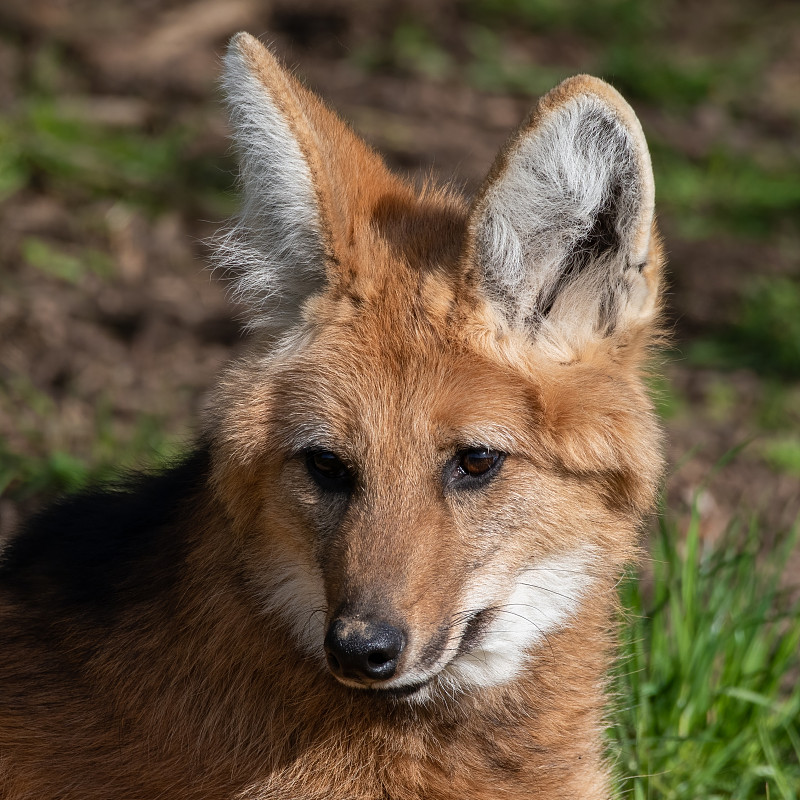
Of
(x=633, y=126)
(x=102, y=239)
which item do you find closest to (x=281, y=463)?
(x=633, y=126)

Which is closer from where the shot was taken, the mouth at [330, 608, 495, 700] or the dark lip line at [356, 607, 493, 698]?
the mouth at [330, 608, 495, 700]

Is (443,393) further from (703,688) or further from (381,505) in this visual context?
(703,688)

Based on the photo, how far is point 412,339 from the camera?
8.70 feet

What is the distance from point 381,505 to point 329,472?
0.66 feet

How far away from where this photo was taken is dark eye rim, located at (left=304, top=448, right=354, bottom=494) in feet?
8.61

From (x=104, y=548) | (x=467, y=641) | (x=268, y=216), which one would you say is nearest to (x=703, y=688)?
(x=467, y=641)

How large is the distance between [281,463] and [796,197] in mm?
5747

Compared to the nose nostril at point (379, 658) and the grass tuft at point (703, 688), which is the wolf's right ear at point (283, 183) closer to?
the nose nostril at point (379, 658)

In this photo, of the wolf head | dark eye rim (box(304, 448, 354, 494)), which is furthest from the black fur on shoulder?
dark eye rim (box(304, 448, 354, 494))

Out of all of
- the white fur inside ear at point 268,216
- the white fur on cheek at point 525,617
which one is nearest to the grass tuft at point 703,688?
the white fur on cheek at point 525,617

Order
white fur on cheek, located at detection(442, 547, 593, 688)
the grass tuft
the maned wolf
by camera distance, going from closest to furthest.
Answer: the maned wolf
white fur on cheek, located at detection(442, 547, 593, 688)
the grass tuft

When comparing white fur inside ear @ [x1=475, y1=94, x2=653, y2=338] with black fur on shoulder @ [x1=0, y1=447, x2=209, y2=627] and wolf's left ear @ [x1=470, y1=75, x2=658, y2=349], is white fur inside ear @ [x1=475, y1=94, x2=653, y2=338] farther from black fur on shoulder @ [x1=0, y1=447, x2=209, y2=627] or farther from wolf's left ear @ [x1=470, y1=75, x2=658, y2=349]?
black fur on shoulder @ [x1=0, y1=447, x2=209, y2=627]

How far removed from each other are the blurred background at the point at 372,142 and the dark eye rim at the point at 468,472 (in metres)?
1.44

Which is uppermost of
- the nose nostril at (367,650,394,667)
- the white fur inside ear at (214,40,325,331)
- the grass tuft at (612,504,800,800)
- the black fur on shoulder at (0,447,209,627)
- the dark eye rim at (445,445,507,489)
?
the white fur inside ear at (214,40,325,331)
